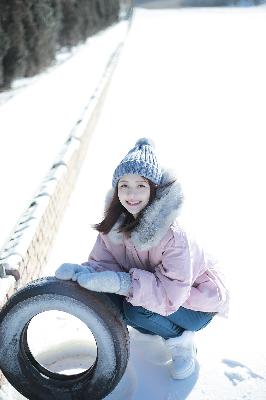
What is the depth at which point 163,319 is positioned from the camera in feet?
8.76

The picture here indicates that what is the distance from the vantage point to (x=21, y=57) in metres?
11.9

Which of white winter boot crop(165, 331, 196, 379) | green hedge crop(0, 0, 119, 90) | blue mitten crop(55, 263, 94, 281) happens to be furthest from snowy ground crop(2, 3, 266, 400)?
green hedge crop(0, 0, 119, 90)

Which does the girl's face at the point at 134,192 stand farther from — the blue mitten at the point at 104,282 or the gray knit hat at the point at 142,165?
the blue mitten at the point at 104,282

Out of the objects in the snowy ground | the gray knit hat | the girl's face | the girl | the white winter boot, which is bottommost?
the snowy ground

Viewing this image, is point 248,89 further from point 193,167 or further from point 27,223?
point 27,223

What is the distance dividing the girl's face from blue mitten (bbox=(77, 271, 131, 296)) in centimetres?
35

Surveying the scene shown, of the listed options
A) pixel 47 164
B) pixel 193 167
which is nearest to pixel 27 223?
pixel 47 164

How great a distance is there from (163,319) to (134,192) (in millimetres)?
667

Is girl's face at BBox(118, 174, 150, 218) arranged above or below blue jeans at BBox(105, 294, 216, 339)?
above

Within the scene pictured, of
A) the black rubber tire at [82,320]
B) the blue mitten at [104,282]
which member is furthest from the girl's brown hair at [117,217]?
the black rubber tire at [82,320]

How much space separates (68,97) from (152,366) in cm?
736

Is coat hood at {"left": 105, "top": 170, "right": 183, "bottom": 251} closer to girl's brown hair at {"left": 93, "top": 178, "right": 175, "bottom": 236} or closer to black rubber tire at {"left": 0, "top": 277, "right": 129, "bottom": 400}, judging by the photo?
girl's brown hair at {"left": 93, "top": 178, "right": 175, "bottom": 236}

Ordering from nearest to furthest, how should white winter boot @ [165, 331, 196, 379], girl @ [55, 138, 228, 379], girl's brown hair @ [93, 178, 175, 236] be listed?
girl @ [55, 138, 228, 379], girl's brown hair @ [93, 178, 175, 236], white winter boot @ [165, 331, 196, 379]

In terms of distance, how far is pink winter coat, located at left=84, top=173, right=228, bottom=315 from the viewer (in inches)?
96.9
